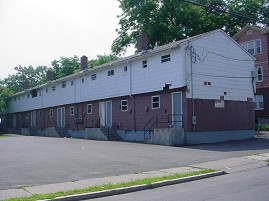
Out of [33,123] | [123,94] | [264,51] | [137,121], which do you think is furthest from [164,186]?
[33,123]

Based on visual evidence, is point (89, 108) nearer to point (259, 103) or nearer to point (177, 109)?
point (177, 109)

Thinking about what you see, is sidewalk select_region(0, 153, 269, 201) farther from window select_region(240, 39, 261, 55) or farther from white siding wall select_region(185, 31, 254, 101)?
window select_region(240, 39, 261, 55)

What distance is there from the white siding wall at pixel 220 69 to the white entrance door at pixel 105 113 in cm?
1015

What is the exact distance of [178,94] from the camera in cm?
2653

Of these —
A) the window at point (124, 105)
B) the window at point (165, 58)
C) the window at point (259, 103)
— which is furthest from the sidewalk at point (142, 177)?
the window at point (259, 103)

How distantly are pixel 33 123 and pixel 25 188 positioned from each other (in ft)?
145

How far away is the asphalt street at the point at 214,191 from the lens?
9.21 metres

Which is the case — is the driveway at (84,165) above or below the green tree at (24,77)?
below

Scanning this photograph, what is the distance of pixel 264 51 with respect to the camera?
4034cm

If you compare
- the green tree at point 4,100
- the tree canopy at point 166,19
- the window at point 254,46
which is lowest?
the green tree at point 4,100

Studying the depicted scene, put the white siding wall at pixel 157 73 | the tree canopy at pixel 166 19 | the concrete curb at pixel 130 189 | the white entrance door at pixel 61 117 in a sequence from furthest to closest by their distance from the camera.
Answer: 1. the tree canopy at pixel 166 19
2. the white entrance door at pixel 61 117
3. the white siding wall at pixel 157 73
4. the concrete curb at pixel 130 189

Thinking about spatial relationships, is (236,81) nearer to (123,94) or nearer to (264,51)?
(123,94)

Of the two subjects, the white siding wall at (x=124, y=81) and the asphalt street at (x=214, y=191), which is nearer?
the asphalt street at (x=214, y=191)

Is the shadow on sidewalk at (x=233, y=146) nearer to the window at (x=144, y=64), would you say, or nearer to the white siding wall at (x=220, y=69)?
the white siding wall at (x=220, y=69)
